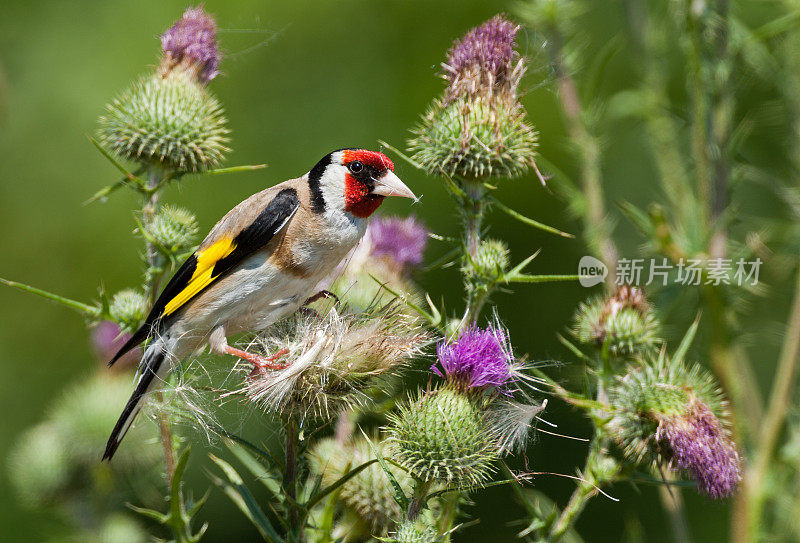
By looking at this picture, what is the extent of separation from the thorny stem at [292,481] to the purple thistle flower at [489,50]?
46.4 inches

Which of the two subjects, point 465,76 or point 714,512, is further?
point 714,512

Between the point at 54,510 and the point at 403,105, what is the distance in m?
3.45

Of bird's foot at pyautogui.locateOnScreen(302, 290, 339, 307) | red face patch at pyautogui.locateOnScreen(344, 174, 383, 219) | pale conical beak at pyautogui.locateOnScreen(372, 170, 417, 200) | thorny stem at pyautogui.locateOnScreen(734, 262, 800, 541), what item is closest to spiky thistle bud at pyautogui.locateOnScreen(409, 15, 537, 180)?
pale conical beak at pyautogui.locateOnScreen(372, 170, 417, 200)

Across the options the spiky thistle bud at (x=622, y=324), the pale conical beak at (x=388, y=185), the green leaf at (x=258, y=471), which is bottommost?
the green leaf at (x=258, y=471)

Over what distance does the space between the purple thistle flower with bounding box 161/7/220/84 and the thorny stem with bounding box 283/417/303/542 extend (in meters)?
1.44

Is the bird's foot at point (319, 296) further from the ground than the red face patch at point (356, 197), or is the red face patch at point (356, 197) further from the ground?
the red face patch at point (356, 197)

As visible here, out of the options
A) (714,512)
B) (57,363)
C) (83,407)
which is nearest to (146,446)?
(83,407)

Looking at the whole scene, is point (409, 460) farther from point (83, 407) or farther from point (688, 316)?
point (83, 407)

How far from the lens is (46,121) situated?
20.1 feet

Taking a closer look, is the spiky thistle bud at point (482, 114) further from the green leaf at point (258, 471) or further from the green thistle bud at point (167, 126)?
the green leaf at point (258, 471)

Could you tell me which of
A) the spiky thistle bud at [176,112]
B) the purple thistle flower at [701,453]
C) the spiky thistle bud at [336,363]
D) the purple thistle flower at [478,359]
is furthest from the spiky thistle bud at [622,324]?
the spiky thistle bud at [176,112]

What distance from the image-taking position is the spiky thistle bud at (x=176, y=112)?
8.88 feet

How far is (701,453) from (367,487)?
37.2 inches

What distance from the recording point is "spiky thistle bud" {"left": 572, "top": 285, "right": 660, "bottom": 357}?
252cm
